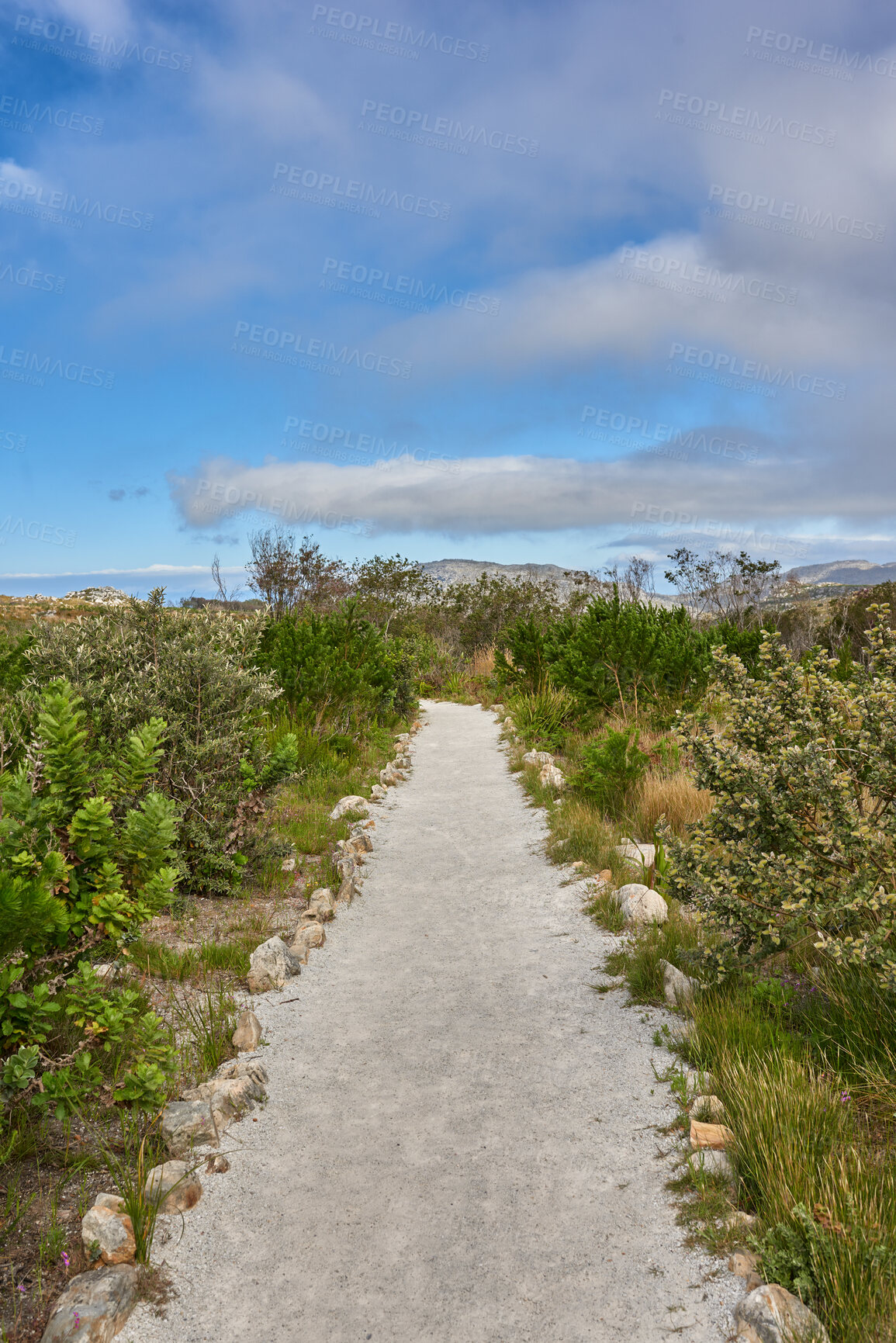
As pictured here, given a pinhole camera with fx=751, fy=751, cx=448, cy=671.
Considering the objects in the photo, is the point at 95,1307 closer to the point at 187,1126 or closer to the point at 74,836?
the point at 187,1126

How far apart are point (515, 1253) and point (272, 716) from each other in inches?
300

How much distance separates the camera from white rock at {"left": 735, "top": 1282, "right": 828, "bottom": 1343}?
2.02 m

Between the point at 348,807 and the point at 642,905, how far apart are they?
12.4 feet

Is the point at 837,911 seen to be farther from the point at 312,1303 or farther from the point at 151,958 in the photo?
the point at 151,958

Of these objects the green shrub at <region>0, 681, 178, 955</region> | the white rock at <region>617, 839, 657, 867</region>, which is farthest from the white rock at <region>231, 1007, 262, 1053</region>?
the white rock at <region>617, 839, 657, 867</region>

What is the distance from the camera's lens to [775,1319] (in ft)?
6.72

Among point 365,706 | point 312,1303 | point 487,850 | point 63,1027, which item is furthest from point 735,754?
point 365,706

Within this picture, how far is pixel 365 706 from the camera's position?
11.9 meters

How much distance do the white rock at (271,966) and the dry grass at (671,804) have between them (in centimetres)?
334

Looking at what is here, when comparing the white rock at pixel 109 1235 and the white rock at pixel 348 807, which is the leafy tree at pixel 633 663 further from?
the white rock at pixel 109 1235

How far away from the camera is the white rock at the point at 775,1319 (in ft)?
6.61

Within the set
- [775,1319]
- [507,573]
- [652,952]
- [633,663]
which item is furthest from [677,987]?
[507,573]

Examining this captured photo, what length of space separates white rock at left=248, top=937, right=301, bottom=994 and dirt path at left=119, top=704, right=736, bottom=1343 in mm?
99

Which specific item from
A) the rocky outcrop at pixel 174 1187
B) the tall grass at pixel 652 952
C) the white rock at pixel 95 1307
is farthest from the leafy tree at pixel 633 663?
the white rock at pixel 95 1307
